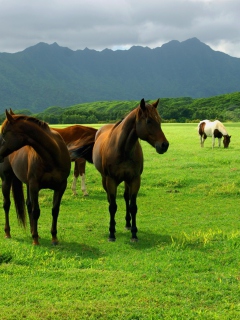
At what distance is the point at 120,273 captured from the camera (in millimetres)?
5336

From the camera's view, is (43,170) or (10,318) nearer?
(10,318)

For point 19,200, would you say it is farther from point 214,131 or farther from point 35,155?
point 214,131

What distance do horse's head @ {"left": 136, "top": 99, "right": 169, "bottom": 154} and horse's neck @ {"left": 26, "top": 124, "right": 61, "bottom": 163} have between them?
5.20ft

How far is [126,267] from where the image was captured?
5.63m

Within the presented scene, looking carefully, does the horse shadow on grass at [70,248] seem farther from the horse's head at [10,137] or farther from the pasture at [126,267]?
the horse's head at [10,137]

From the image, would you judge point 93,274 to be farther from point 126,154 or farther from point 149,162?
point 149,162

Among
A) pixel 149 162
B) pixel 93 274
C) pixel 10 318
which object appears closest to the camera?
pixel 10 318

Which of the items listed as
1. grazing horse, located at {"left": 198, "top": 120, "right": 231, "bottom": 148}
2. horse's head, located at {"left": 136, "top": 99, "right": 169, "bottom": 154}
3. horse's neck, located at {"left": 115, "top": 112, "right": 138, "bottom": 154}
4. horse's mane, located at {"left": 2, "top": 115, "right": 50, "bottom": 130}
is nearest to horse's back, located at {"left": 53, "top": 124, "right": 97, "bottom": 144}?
horse's neck, located at {"left": 115, "top": 112, "right": 138, "bottom": 154}

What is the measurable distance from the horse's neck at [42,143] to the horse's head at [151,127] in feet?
5.20

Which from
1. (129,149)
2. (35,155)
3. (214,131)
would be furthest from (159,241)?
(214,131)

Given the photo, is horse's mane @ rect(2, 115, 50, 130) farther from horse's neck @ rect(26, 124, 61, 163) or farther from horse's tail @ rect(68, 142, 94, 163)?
horse's tail @ rect(68, 142, 94, 163)

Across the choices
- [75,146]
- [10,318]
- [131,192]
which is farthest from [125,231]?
[10,318]

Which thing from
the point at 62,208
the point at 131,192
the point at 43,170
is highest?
the point at 43,170

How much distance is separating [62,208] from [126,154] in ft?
13.6
